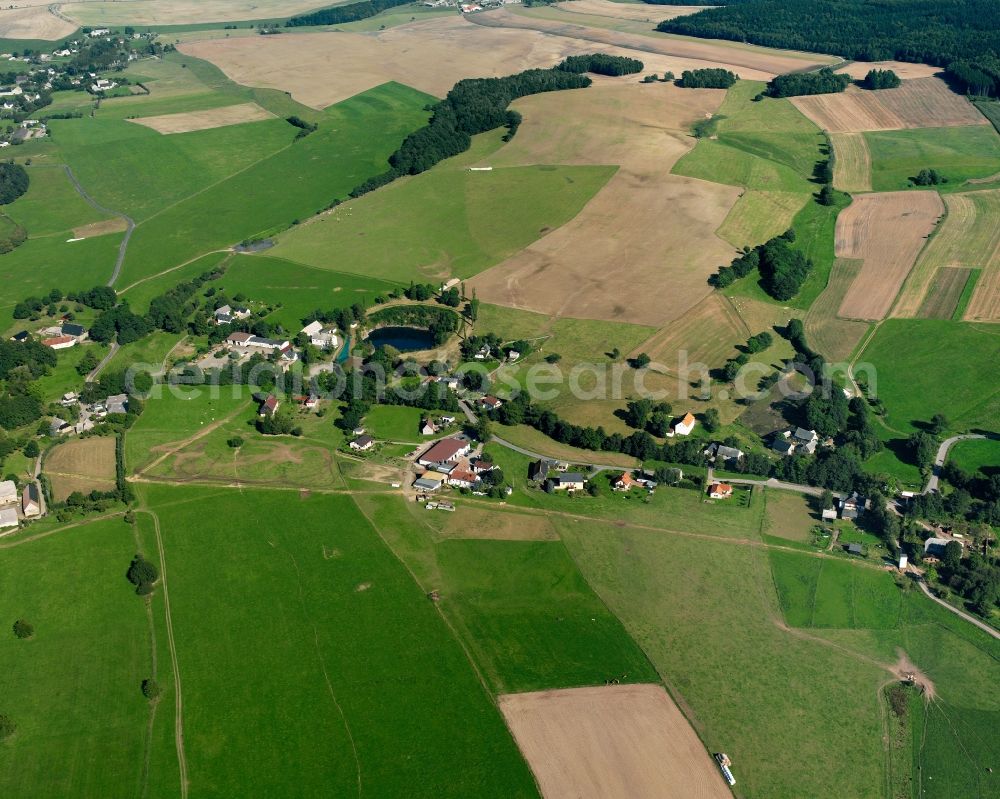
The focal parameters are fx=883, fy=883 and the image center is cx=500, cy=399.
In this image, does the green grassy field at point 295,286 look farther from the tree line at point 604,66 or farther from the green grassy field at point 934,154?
the tree line at point 604,66

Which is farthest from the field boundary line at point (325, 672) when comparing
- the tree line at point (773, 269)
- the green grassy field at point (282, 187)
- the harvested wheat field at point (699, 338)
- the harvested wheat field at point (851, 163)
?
the harvested wheat field at point (851, 163)

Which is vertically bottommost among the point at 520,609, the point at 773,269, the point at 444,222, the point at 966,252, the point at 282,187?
the point at 520,609

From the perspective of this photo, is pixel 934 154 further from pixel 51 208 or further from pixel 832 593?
pixel 51 208

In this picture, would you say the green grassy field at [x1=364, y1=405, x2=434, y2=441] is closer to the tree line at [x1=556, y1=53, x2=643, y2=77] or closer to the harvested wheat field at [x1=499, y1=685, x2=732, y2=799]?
the harvested wheat field at [x1=499, y1=685, x2=732, y2=799]

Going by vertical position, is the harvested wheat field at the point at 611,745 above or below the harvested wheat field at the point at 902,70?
below

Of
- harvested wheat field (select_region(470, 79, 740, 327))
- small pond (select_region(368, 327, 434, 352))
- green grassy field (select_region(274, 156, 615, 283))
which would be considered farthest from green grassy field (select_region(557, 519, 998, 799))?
green grassy field (select_region(274, 156, 615, 283))

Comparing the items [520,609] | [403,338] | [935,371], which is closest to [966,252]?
[935,371]

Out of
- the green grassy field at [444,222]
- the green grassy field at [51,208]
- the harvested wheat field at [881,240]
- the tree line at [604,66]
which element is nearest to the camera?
the harvested wheat field at [881,240]
